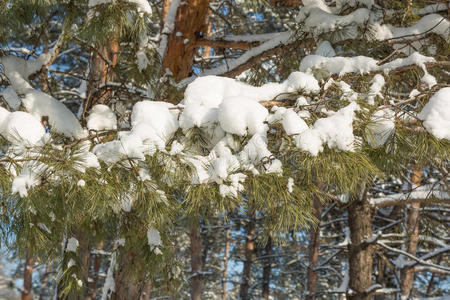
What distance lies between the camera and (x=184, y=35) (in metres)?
4.28

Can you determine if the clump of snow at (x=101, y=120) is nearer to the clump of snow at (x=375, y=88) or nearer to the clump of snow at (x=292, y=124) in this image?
the clump of snow at (x=292, y=124)

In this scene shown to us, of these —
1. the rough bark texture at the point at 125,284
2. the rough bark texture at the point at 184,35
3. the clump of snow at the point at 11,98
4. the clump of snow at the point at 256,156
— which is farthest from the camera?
the rough bark texture at the point at 184,35

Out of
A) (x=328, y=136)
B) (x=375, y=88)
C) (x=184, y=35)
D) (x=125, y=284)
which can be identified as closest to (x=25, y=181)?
(x=328, y=136)

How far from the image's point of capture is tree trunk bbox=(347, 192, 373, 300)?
237 inches

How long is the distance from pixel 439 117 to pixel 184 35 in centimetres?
294

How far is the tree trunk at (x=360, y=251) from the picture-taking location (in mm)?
6023

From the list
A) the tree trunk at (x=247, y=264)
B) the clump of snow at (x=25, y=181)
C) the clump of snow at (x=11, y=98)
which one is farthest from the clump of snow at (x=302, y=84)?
the tree trunk at (x=247, y=264)

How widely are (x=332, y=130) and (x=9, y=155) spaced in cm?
143

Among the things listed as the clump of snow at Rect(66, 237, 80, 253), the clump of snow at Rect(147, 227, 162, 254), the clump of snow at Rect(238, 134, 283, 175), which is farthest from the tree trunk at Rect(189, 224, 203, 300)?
the clump of snow at Rect(238, 134, 283, 175)

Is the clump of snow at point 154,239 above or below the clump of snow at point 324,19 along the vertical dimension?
below

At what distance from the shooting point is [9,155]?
1877mm

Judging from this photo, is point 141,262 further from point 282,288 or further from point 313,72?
point 282,288

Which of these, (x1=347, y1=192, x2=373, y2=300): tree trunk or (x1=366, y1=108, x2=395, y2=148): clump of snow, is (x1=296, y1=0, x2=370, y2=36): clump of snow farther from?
(x1=347, y1=192, x2=373, y2=300): tree trunk

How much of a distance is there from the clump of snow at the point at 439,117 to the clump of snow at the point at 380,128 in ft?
0.50
